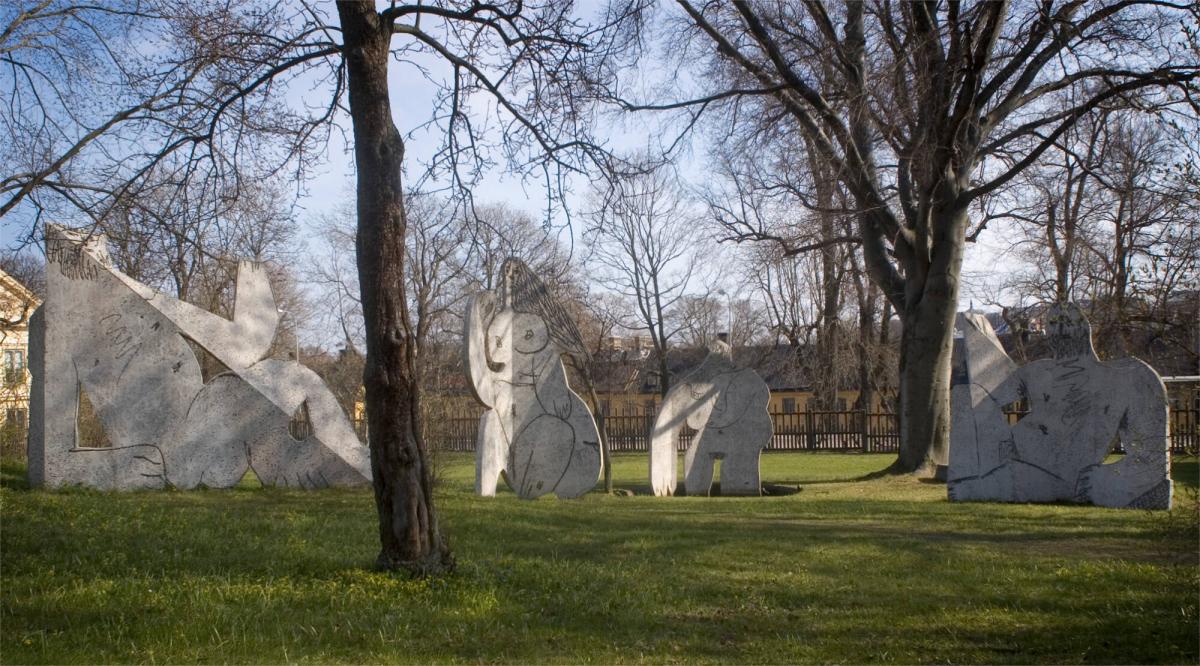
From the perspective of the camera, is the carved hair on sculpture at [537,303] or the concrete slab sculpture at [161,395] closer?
the concrete slab sculpture at [161,395]

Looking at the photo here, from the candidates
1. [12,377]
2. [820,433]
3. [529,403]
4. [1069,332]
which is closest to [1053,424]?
[1069,332]

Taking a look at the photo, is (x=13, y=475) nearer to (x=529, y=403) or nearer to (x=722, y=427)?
(x=529, y=403)

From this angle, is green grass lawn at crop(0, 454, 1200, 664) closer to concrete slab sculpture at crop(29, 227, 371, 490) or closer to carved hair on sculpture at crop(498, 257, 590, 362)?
concrete slab sculpture at crop(29, 227, 371, 490)

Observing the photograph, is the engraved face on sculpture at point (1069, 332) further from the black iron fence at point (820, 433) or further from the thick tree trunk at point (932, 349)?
the black iron fence at point (820, 433)

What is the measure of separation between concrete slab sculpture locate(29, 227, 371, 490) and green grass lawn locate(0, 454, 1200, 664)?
2508 mm

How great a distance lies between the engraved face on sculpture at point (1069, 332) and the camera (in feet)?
47.4

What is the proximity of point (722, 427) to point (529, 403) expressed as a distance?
3.81 m

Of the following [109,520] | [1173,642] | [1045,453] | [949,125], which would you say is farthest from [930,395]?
[109,520]

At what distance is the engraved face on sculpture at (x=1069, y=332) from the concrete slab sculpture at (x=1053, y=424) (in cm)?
1

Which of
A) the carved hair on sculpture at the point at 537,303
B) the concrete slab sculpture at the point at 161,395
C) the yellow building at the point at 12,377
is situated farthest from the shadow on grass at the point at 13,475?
the carved hair on sculpture at the point at 537,303

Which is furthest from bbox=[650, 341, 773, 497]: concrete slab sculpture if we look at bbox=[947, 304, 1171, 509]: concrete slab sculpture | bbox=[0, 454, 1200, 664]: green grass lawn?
bbox=[0, 454, 1200, 664]: green grass lawn

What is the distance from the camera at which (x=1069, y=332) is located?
14.6 meters

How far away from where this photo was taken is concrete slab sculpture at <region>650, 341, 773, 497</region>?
16.8 metres

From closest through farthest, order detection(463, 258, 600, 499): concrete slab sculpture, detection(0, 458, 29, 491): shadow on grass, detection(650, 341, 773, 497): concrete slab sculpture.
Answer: detection(0, 458, 29, 491): shadow on grass
detection(463, 258, 600, 499): concrete slab sculpture
detection(650, 341, 773, 497): concrete slab sculpture
